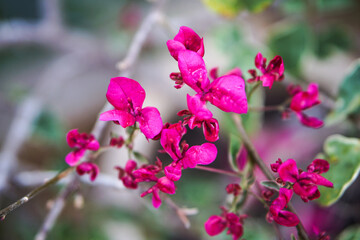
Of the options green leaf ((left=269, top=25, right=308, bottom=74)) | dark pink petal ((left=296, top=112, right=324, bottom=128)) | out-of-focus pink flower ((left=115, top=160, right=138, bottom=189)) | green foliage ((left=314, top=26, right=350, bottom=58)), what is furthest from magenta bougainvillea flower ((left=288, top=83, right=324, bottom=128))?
green foliage ((left=314, top=26, right=350, bottom=58))

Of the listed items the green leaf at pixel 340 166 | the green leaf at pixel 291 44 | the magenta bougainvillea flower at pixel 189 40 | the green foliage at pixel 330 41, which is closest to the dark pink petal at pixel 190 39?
the magenta bougainvillea flower at pixel 189 40

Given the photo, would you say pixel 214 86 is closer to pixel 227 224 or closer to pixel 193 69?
pixel 193 69

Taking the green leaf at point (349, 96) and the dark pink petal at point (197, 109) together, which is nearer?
the dark pink petal at point (197, 109)

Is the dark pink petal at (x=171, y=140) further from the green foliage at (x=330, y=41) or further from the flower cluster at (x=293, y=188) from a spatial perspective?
the green foliage at (x=330, y=41)

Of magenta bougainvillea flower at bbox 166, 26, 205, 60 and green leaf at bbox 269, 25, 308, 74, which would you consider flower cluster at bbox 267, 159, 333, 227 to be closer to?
magenta bougainvillea flower at bbox 166, 26, 205, 60

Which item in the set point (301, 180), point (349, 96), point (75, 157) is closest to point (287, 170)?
point (301, 180)

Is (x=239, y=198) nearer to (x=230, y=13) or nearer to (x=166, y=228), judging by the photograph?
(x=230, y=13)

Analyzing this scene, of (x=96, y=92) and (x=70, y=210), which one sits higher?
(x=96, y=92)

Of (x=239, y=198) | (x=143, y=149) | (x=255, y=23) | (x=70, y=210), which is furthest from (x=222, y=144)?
(x=239, y=198)
